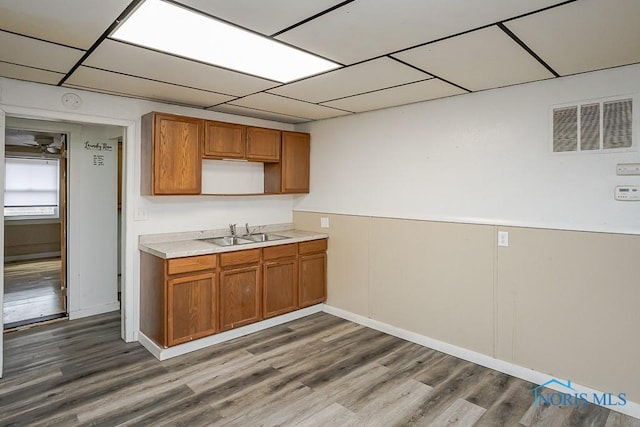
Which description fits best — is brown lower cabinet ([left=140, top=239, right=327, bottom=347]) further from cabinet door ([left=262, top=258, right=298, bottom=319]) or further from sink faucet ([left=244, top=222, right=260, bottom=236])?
sink faucet ([left=244, top=222, right=260, bottom=236])

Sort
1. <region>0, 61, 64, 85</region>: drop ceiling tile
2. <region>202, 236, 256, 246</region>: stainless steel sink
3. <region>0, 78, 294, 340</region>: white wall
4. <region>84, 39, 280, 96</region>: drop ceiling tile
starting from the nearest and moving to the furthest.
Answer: <region>84, 39, 280, 96</region>: drop ceiling tile → <region>0, 61, 64, 85</region>: drop ceiling tile → <region>0, 78, 294, 340</region>: white wall → <region>202, 236, 256, 246</region>: stainless steel sink

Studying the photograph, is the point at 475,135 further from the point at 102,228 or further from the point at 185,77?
the point at 102,228

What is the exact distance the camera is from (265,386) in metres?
2.90

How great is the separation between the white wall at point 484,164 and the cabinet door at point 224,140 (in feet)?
3.51

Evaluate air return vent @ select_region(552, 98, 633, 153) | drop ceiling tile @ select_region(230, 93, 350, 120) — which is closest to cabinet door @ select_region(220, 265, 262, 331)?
drop ceiling tile @ select_region(230, 93, 350, 120)

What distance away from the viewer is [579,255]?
275cm

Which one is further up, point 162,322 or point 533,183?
point 533,183

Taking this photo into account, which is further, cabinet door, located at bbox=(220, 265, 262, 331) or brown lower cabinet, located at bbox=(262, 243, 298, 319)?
brown lower cabinet, located at bbox=(262, 243, 298, 319)

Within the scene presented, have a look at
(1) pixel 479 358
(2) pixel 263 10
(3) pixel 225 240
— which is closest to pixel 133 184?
(3) pixel 225 240

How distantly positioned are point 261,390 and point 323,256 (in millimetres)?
1944

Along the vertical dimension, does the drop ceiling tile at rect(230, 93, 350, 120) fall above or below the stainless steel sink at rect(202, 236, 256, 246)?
above

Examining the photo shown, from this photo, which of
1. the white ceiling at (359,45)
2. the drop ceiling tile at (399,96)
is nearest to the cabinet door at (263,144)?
the white ceiling at (359,45)

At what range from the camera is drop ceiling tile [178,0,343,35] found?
5.60 feet

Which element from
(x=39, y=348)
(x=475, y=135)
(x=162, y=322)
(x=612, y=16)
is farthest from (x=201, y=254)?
(x=612, y=16)
